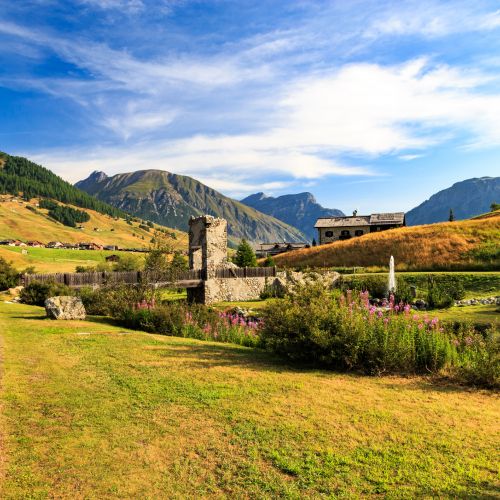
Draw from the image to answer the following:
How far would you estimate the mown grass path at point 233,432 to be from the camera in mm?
4734

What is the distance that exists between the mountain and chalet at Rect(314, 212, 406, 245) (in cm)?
2287

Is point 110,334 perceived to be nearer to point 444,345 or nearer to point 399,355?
point 399,355

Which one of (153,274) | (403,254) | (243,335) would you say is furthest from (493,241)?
(243,335)

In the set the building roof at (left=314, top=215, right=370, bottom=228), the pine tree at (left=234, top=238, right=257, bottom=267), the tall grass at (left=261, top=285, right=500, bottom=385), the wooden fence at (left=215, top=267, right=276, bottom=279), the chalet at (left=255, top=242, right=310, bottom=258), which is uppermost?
the building roof at (left=314, top=215, right=370, bottom=228)

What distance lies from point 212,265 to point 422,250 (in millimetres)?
24383

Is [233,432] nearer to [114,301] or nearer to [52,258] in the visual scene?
[114,301]

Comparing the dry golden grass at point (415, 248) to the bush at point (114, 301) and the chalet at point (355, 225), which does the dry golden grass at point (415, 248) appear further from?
the bush at point (114, 301)

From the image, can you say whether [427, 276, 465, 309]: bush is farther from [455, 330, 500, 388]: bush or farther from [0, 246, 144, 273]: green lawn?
[0, 246, 144, 273]: green lawn

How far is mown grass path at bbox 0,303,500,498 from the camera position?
4.73 m

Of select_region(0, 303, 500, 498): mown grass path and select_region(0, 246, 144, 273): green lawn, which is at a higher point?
select_region(0, 246, 144, 273): green lawn

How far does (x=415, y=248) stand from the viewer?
4719 centimetres

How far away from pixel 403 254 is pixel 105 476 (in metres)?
46.1

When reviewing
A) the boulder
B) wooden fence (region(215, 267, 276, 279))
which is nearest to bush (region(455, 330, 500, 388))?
the boulder

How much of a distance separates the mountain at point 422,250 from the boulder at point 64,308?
34.0 meters
